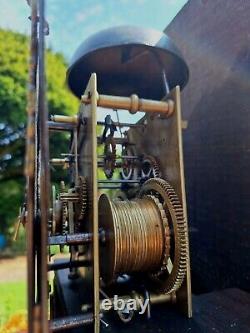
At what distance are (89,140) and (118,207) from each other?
0.97ft

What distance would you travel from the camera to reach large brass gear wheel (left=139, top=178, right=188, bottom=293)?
3.45 feet

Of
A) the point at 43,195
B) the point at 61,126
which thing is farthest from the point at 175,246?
the point at 61,126

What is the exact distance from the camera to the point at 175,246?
1.08 meters

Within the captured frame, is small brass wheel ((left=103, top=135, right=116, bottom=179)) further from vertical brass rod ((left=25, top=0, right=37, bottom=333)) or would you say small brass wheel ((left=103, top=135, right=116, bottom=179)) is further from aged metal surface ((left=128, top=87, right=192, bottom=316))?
vertical brass rod ((left=25, top=0, right=37, bottom=333))

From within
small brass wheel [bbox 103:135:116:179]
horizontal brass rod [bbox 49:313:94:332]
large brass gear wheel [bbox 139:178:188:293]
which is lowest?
horizontal brass rod [bbox 49:313:94:332]

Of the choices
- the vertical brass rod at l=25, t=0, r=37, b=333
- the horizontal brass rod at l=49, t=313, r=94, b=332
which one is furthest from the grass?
the vertical brass rod at l=25, t=0, r=37, b=333

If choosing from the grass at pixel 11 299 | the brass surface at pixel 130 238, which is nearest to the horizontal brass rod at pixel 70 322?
the brass surface at pixel 130 238

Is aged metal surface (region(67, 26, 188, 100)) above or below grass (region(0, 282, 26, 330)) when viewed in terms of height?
above

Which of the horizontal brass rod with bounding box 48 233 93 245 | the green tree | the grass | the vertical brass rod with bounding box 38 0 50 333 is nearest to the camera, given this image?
the vertical brass rod with bounding box 38 0 50 333

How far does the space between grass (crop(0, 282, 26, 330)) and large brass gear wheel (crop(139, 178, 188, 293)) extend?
1.97 meters

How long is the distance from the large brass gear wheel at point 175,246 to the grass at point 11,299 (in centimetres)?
197

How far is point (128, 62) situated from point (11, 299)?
2.69 meters

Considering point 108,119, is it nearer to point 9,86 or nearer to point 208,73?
point 208,73

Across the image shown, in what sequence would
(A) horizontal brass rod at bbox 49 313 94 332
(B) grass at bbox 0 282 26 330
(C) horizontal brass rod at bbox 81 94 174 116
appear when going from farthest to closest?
(B) grass at bbox 0 282 26 330 → (C) horizontal brass rod at bbox 81 94 174 116 → (A) horizontal brass rod at bbox 49 313 94 332
